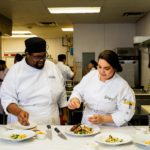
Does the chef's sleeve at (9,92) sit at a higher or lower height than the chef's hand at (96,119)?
higher

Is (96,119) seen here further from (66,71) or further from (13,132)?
(66,71)

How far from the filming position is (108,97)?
6.98 ft

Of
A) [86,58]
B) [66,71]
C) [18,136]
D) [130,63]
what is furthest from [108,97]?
[86,58]

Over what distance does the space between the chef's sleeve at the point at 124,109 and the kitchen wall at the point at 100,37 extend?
494cm

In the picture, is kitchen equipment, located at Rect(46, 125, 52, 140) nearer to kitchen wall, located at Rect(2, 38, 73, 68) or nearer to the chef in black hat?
the chef in black hat

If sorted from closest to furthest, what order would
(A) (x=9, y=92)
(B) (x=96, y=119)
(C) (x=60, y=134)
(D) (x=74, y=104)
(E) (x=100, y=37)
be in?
(C) (x=60, y=134)
(B) (x=96, y=119)
(D) (x=74, y=104)
(A) (x=9, y=92)
(E) (x=100, y=37)

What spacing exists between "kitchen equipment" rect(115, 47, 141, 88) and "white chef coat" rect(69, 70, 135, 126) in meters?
4.05

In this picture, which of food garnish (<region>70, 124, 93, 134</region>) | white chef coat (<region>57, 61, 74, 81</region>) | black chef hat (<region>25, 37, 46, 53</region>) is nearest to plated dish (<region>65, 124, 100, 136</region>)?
Answer: food garnish (<region>70, 124, 93, 134</region>)

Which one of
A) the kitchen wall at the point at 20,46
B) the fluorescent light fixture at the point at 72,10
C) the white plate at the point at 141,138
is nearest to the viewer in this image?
the white plate at the point at 141,138

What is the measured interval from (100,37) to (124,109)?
5064mm

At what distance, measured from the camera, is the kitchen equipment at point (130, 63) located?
6.24 metres

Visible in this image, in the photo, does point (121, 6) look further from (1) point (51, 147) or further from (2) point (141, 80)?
(1) point (51, 147)

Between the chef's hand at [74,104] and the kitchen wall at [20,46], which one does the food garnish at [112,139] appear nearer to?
the chef's hand at [74,104]

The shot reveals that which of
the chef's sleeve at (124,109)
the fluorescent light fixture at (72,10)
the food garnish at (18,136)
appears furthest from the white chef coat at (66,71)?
the food garnish at (18,136)
